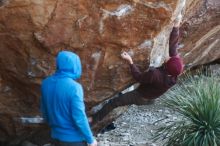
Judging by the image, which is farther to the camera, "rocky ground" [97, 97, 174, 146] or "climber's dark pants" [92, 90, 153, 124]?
"rocky ground" [97, 97, 174, 146]

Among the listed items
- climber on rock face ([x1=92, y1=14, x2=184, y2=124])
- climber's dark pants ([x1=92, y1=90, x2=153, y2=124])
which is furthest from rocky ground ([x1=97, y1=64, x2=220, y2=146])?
climber on rock face ([x1=92, y1=14, x2=184, y2=124])

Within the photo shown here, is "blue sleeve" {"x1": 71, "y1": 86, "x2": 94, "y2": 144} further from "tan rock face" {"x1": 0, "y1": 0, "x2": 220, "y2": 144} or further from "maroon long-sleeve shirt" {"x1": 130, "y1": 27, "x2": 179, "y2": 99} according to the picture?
"maroon long-sleeve shirt" {"x1": 130, "y1": 27, "x2": 179, "y2": 99}

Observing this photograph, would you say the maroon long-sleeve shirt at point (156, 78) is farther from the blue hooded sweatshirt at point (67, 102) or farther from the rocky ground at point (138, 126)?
the blue hooded sweatshirt at point (67, 102)

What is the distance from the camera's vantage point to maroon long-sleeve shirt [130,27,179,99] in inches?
303

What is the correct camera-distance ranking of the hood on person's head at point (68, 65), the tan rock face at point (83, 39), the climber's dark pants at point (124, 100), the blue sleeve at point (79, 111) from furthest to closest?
the climber's dark pants at point (124, 100), the tan rock face at point (83, 39), the hood on person's head at point (68, 65), the blue sleeve at point (79, 111)

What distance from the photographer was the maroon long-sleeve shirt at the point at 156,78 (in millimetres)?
7699

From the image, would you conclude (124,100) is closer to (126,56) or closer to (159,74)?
(159,74)

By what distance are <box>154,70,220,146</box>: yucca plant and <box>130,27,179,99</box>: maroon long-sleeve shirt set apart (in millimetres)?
993

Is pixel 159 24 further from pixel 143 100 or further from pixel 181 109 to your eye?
pixel 181 109

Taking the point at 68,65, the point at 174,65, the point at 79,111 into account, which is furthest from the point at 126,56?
Result: the point at 79,111

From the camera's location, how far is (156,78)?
775 cm

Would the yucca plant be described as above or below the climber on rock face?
below

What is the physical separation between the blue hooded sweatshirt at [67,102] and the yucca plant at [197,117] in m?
3.05

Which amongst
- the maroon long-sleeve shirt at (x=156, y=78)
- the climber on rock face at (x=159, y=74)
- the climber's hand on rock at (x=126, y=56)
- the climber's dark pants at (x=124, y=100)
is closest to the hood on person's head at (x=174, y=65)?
the climber on rock face at (x=159, y=74)
